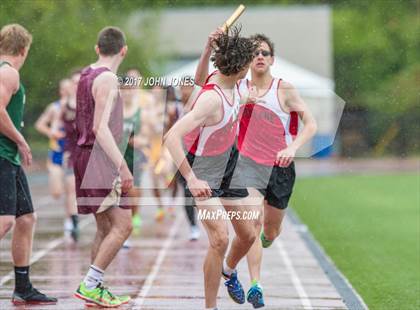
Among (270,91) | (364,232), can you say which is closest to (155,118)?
(364,232)

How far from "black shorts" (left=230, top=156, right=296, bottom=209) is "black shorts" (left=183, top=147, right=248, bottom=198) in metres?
0.79

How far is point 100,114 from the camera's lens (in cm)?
862

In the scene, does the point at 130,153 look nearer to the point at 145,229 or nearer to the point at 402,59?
the point at 145,229

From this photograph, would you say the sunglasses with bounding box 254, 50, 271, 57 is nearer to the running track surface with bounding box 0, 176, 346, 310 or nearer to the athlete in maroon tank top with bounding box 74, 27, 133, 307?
the athlete in maroon tank top with bounding box 74, 27, 133, 307

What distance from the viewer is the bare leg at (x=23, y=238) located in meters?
8.94

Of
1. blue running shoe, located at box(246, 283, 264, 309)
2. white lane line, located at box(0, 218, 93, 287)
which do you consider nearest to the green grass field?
blue running shoe, located at box(246, 283, 264, 309)

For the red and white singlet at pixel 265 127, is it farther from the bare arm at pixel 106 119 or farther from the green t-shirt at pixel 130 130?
the green t-shirt at pixel 130 130

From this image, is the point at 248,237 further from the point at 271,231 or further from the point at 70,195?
the point at 70,195

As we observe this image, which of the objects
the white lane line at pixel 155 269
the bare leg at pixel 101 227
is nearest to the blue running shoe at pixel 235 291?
the white lane line at pixel 155 269

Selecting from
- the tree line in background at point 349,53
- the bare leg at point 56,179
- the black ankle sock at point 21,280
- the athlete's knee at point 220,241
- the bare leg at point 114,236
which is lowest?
the tree line in background at point 349,53

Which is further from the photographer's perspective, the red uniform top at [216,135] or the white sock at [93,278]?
the white sock at [93,278]

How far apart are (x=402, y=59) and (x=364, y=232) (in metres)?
39.0

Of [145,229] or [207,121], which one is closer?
[207,121]

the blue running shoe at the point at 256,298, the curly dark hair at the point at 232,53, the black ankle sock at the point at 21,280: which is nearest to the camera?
the curly dark hair at the point at 232,53
